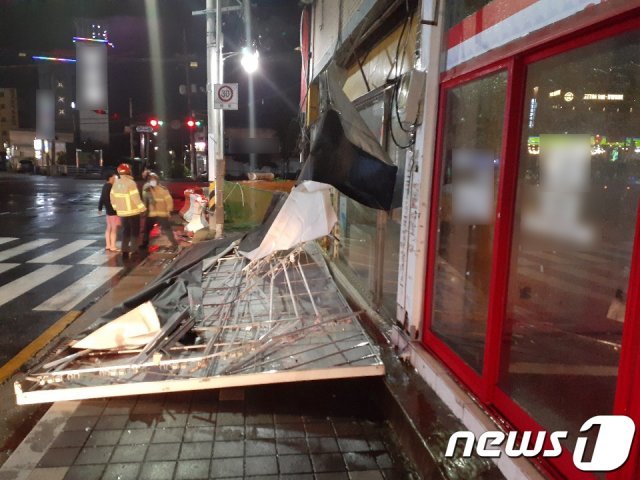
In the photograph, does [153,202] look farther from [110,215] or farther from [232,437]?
[232,437]

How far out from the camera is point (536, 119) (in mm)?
3328

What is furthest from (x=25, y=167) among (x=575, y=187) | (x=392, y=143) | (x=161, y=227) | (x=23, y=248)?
(x=575, y=187)

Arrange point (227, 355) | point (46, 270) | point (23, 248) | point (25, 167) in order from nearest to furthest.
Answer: point (227, 355) → point (46, 270) → point (23, 248) → point (25, 167)

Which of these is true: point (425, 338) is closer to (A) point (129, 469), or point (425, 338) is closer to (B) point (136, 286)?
(A) point (129, 469)

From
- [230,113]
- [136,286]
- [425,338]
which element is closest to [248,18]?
[136,286]

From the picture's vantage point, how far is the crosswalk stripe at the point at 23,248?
33.7ft

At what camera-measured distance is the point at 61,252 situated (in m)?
10.8

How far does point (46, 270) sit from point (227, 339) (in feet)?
20.0

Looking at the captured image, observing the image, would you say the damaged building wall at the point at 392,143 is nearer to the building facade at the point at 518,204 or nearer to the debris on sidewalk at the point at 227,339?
the building facade at the point at 518,204

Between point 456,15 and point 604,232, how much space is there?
2.27 m

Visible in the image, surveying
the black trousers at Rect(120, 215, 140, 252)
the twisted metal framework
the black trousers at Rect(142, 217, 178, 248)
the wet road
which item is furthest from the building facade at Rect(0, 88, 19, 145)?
the twisted metal framework

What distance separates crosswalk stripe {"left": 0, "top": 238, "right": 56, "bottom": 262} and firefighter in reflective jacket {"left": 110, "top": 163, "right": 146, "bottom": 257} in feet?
7.44

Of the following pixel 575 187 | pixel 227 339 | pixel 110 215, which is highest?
pixel 575 187

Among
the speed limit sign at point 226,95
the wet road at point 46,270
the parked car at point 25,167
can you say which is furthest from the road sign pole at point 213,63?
the parked car at point 25,167
